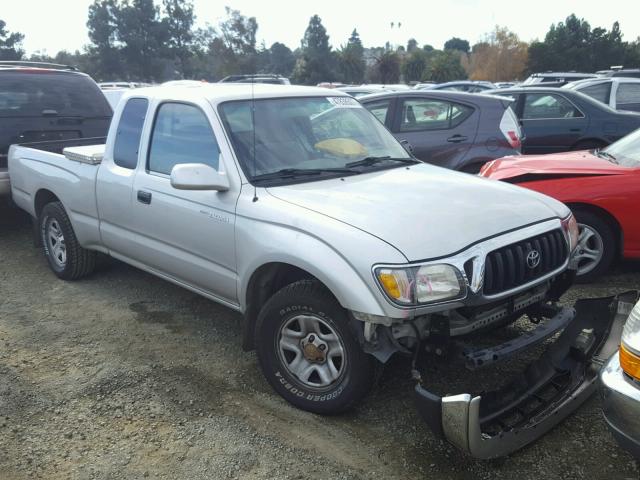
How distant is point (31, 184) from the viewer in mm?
5645

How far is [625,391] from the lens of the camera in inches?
89.4

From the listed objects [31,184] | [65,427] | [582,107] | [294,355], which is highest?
[582,107]

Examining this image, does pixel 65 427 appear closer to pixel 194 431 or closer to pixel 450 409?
pixel 194 431

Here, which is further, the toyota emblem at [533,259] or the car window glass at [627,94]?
the car window glass at [627,94]

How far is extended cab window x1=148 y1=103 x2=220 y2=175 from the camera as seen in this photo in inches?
151

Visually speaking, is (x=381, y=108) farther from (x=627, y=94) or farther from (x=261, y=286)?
(x=627, y=94)

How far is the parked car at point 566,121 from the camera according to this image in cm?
866

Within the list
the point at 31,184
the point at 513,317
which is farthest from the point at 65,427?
the point at 31,184

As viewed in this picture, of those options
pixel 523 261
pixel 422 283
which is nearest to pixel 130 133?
pixel 422 283

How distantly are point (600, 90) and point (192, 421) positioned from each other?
10786 mm

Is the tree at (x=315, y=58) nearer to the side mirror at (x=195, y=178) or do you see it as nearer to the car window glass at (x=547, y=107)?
the car window glass at (x=547, y=107)

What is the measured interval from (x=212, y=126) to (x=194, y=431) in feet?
6.16

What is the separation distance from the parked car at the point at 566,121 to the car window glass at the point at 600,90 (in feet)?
8.05

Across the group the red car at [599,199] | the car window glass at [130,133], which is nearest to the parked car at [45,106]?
the car window glass at [130,133]
